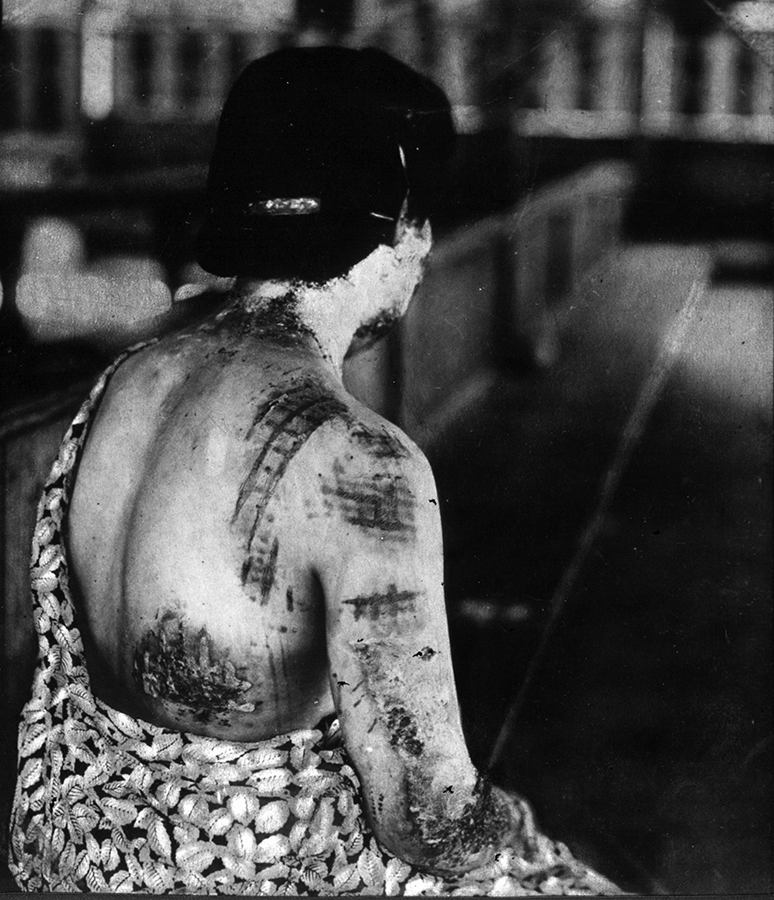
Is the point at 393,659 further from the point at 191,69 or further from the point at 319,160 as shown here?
the point at 191,69

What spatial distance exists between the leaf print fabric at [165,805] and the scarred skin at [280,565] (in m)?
0.05

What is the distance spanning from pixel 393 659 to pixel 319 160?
1.13 metres

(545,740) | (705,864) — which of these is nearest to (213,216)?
(545,740)

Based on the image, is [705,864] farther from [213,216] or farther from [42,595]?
[213,216]

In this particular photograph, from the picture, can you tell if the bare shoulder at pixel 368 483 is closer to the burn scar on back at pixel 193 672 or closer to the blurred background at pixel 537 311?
the blurred background at pixel 537 311

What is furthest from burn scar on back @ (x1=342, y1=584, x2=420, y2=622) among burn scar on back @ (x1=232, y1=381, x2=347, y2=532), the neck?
the neck

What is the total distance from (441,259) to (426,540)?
0.65 meters

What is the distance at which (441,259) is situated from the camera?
197 centimetres

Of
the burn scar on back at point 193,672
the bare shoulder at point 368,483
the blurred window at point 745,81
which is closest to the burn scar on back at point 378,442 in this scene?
the bare shoulder at point 368,483

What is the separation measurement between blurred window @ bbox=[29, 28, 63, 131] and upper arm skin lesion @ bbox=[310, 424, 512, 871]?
1031 mm

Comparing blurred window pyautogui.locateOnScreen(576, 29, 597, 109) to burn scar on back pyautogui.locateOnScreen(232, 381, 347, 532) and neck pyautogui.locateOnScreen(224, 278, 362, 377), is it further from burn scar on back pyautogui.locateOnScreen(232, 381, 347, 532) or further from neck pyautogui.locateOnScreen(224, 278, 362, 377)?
burn scar on back pyautogui.locateOnScreen(232, 381, 347, 532)

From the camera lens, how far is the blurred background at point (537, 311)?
6.45 feet

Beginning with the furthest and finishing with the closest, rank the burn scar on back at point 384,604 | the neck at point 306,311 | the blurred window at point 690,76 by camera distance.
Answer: the blurred window at point 690,76, the neck at point 306,311, the burn scar on back at point 384,604

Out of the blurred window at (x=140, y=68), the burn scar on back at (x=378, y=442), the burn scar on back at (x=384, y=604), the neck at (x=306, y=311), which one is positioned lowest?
the burn scar on back at (x=384, y=604)
